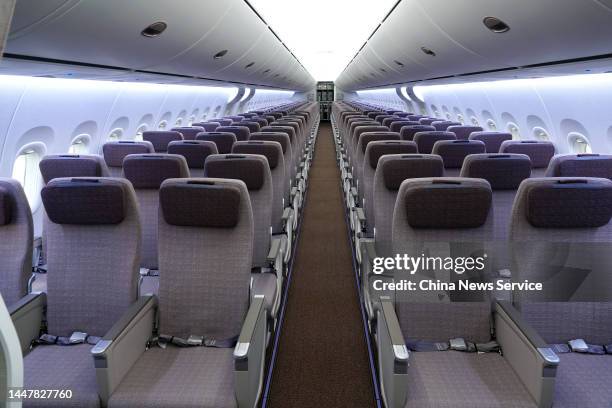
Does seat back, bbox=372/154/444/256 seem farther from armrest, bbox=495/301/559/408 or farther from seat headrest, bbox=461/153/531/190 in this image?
armrest, bbox=495/301/559/408

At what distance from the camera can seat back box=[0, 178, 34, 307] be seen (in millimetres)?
2641

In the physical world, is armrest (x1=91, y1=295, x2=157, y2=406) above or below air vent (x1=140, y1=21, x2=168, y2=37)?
below

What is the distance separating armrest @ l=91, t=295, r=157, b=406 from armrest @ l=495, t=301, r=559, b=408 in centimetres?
194

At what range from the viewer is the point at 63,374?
92.4 inches

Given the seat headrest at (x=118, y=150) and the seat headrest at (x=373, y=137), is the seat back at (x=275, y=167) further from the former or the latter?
the seat headrest at (x=373, y=137)

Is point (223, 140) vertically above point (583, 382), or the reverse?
point (223, 140)

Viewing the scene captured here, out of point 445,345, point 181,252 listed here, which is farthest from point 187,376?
point 445,345

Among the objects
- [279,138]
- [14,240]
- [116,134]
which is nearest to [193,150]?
[279,138]

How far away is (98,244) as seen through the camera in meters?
2.67

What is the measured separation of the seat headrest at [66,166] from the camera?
374 cm

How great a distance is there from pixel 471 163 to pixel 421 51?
3403 mm

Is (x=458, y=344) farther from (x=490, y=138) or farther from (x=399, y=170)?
(x=490, y=138)

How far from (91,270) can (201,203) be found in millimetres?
773

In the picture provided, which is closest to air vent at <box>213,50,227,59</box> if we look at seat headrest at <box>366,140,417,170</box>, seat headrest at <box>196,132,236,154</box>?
seat headrest at <box>196,132,236,154</box>
